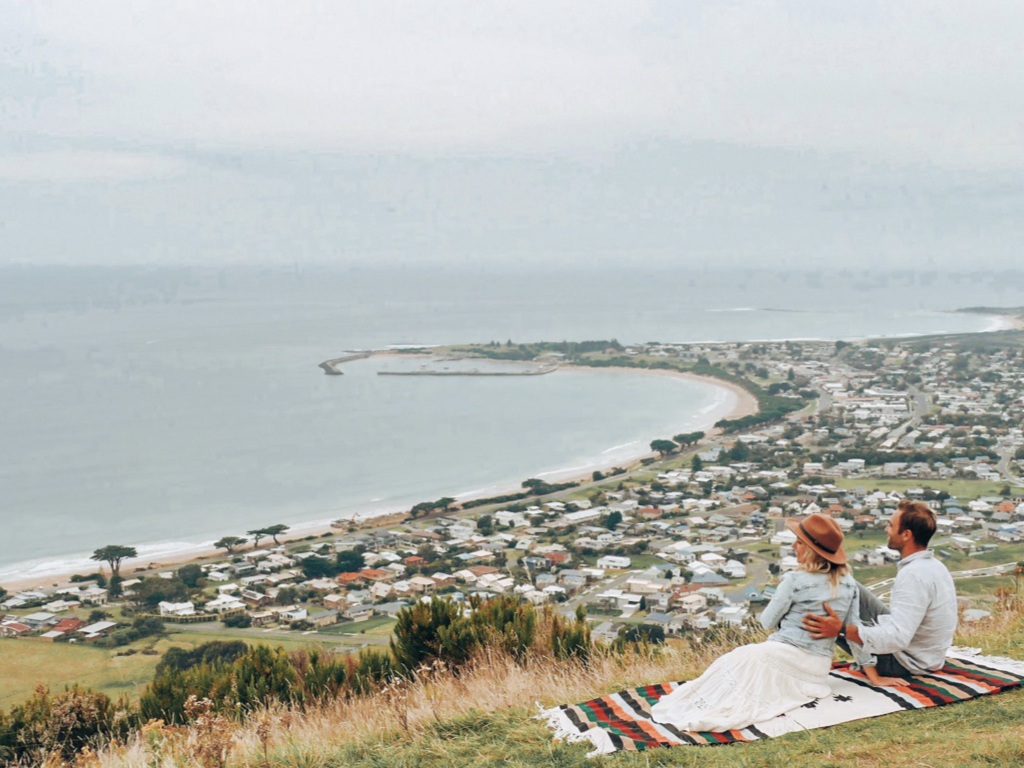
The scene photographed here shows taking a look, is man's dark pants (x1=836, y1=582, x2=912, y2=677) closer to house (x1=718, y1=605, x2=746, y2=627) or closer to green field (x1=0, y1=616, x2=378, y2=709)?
green field (x1=0, y1=616, x2=378, y2=709)

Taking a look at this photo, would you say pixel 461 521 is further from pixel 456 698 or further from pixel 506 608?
pixel 456 698

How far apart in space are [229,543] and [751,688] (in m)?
19.4

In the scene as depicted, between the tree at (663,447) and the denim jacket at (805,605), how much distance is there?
26.4 meters

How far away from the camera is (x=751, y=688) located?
3.41 meters

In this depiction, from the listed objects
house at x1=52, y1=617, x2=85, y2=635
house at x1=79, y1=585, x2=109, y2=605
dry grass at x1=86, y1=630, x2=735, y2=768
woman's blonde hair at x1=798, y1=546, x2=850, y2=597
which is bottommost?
house at x1=79, y1=585, x2=109, y2=605

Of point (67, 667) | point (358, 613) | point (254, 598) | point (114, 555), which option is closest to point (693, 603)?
point (358, 613)

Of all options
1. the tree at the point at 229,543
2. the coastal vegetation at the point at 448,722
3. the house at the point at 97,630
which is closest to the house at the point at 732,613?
the coastal vegetation at the point at 448,722

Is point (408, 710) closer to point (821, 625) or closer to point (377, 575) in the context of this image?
point (821, 625)

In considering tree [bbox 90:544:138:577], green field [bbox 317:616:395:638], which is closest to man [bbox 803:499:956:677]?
green field [bbox 317:616:395:638]

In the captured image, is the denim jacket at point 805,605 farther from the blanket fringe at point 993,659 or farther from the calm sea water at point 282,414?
the calm sea water at point 282,414

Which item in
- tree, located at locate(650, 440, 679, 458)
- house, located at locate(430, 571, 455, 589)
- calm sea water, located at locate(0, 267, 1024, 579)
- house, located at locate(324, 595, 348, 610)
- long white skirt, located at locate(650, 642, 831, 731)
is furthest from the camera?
tree, located at locate(650, 440, 679, 458)

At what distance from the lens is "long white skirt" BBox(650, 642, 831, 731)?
3.35 m

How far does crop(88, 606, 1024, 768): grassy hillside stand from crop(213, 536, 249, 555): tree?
56.5ft

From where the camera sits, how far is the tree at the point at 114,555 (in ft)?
64.3
